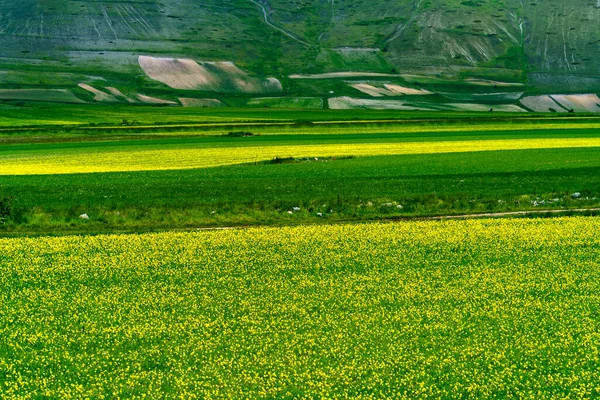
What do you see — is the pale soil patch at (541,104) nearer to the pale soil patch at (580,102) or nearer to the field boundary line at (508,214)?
the pale soil patch at (580,102)

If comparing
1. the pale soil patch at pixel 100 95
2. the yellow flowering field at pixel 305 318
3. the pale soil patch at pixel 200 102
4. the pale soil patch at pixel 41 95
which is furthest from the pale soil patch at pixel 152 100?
the yellow flowering field at pixel 305 318

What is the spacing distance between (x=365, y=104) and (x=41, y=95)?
272 feet

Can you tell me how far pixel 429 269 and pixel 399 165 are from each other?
31.7 meters

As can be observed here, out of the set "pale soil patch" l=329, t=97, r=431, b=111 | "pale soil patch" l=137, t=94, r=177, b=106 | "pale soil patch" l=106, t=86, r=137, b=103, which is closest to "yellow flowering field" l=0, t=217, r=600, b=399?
"pale soil patch" l=329, t=97, r=431, b=111

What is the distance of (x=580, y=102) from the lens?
193 meters

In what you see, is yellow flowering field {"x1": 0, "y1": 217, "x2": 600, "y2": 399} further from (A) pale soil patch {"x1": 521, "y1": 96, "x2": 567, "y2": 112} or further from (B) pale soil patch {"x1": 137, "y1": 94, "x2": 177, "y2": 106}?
(A) pale soil patch {"x1": 521, "y1": 96, "x2": 567, "y2": 112}

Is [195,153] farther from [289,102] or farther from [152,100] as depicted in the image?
[152,100]

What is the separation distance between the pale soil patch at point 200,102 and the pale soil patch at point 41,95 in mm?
27778

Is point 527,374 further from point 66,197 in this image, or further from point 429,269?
point 66,197

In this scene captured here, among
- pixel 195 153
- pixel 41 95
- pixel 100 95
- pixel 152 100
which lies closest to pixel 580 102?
pixel 152 100

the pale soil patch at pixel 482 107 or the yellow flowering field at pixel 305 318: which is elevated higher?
the yellow flowering field at pixel 305 318

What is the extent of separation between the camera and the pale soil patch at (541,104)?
18396cm

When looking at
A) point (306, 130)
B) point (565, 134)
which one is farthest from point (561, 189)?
point (306, 130)

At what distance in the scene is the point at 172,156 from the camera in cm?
6175
